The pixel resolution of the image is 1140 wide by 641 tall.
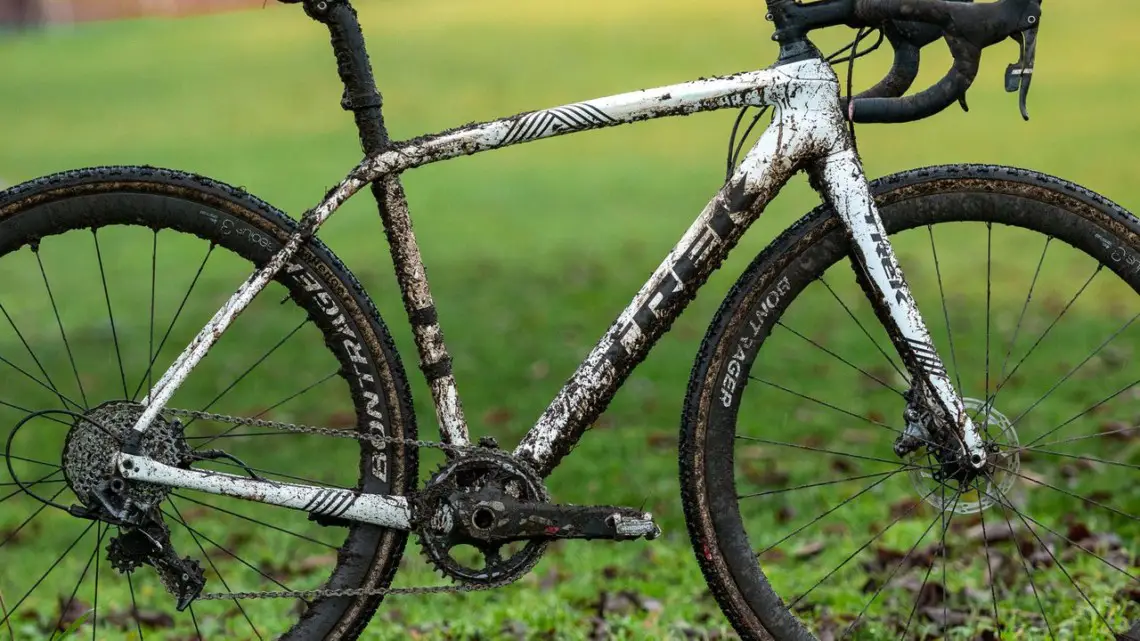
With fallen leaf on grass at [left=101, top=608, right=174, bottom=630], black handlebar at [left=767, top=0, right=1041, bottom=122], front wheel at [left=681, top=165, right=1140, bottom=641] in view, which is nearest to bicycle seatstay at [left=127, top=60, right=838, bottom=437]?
black handlebar at [left=767, top=0, right=1041, bottom=122]

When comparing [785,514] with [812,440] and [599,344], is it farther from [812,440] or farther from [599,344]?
[599,344]

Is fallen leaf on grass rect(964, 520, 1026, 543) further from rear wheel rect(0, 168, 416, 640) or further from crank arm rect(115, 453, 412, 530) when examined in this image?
crank arm rect(115, 453, 412, 530)

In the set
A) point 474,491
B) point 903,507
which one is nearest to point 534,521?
point 474,491

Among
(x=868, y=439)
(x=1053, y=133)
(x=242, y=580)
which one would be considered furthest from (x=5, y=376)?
(x=1053, y=133)

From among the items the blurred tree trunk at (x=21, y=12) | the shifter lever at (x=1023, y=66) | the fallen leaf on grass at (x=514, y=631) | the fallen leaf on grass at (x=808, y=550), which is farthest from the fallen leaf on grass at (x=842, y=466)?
the blurred tree trunk at (x=21, y=12)

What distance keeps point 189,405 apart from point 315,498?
483cm

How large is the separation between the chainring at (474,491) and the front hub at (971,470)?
2.95 feet

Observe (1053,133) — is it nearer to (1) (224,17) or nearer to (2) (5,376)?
(2) (5,376)

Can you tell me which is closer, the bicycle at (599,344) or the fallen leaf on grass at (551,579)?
the bicycle at (599,344)

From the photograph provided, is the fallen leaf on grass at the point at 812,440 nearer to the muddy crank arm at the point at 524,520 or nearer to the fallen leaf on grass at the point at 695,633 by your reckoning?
the fallen leaf on grass at the point at 695,633

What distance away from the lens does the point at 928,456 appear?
320 centimetres

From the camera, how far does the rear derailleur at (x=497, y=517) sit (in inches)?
120

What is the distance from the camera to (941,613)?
13.3 feet

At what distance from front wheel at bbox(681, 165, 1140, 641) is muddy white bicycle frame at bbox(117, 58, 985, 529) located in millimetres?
92
